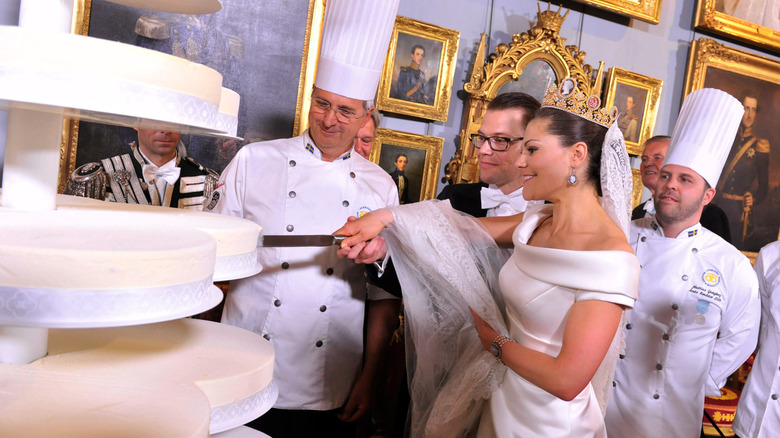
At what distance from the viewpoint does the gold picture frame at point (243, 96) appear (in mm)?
2924

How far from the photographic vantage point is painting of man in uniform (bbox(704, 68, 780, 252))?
16.2 ft

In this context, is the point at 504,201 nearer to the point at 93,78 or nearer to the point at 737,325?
the point at 737,325

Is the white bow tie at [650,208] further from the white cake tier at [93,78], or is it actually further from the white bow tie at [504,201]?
the white cake tier at [93,78]

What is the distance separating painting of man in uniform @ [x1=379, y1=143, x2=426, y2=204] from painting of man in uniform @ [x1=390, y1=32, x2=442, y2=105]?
1.01 ft

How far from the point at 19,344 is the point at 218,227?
0.35 meters

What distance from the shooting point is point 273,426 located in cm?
229

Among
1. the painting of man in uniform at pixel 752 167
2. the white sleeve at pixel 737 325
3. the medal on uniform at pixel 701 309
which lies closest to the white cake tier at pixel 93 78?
the medal on uniform at pixel 701 309

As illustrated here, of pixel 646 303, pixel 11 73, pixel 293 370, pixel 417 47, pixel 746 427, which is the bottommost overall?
pixel 746 427

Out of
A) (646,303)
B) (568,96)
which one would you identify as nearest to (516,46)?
(646,303)

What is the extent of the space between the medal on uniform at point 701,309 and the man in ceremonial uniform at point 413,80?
75.3 inches

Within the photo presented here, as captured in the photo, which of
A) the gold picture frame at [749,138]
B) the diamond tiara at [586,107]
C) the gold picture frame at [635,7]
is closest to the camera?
the diamond tiara at [586,107]

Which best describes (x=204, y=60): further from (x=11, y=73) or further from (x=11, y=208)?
(x=11, y=73)

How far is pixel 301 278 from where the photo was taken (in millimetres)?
2307

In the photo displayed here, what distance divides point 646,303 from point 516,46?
185 cm
